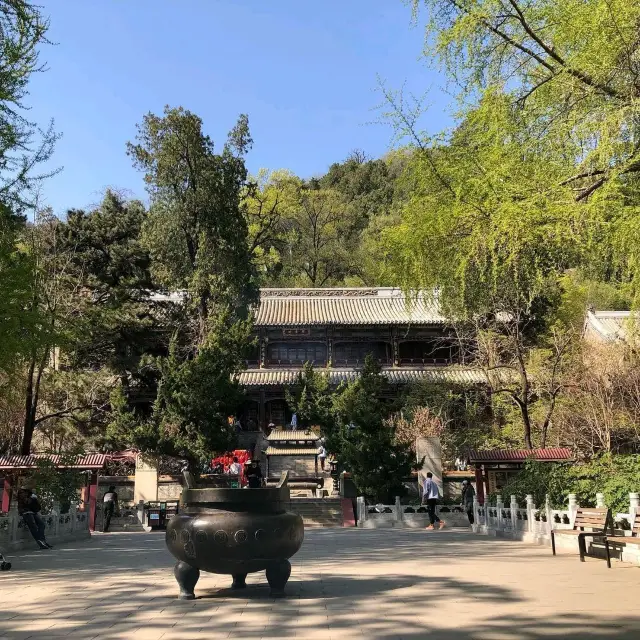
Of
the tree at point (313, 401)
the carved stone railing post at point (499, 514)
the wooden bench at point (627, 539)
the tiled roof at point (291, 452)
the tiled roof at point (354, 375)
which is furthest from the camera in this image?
the tiled roof at point (354, 375)

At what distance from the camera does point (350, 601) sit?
561cm

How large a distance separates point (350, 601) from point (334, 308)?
2911 cm

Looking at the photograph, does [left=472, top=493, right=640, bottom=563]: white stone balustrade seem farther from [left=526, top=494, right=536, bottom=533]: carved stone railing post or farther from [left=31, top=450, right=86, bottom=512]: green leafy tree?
[left=31, top=450, right=86, bottom=512]: green leafy tree

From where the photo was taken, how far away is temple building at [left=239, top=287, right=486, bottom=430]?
31625 millimetres

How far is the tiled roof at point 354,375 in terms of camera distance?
2855cm

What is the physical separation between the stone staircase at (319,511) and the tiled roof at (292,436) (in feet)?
22.4

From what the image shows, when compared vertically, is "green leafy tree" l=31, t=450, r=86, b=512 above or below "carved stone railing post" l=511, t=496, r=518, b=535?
above

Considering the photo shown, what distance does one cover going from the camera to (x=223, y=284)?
24.0m

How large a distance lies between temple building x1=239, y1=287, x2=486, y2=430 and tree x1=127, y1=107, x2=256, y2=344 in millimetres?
7590

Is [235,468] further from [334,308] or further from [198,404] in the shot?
[334,308]

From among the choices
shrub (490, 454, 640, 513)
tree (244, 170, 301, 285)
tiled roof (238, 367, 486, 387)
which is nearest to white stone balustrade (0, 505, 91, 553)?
shrub (490, 454, 640, 513)

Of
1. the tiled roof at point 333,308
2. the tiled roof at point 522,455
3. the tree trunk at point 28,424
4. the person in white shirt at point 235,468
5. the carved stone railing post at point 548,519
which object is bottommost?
the carved stone railing post at point 548,519

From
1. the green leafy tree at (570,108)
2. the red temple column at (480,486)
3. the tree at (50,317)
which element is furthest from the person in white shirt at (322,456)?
the green leafy tree at (570,108)

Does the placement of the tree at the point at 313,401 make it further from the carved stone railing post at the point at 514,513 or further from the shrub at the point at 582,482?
the carved stone railing post at the point at 514,513
